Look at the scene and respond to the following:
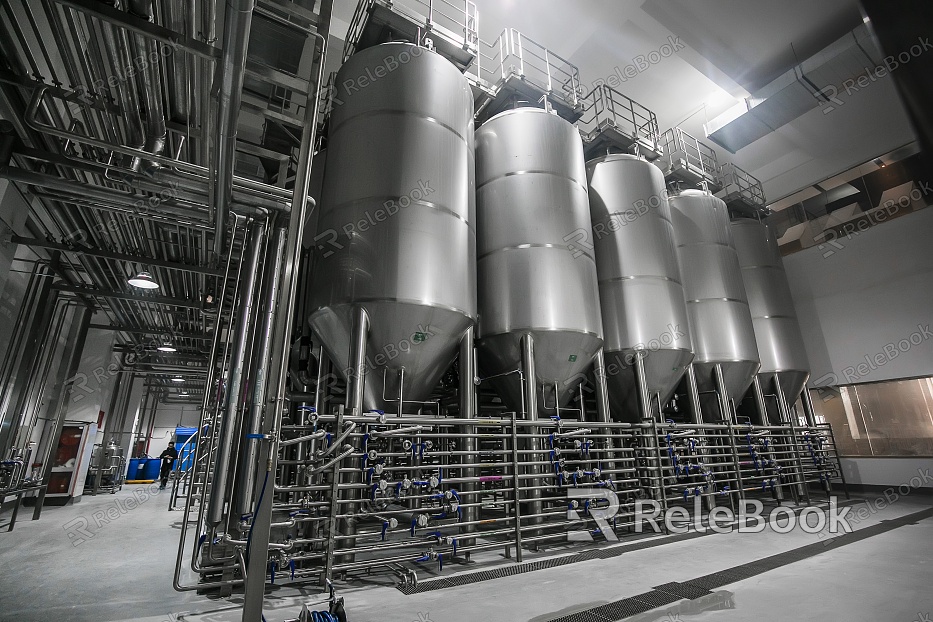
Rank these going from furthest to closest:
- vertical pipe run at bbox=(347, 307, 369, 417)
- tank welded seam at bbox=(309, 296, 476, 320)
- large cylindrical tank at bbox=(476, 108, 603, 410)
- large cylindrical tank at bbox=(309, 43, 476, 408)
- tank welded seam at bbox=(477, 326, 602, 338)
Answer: large cylindrical tank at bbox=(476, 108, 603, 410), tank welded seam at bbox=(477, 326, 602, 338), large cylindrical tank at bbox=(309, 43, 476, 408), tank welded seam at bbox=(309, 296, 476, 320), vertical pipe run at bbox=(347, 307, 369, 417)

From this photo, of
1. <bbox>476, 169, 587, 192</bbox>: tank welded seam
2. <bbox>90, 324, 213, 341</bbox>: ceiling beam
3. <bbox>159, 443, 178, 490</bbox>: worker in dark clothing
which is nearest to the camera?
<bbox>476, 169, 587, 192</bbox>: tank welded seam

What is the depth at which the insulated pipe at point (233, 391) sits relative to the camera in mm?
3363

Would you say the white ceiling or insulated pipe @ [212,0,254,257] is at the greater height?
the white ceiling

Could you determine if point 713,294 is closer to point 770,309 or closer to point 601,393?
point 770,309

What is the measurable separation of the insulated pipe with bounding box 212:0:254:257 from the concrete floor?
3.28 m

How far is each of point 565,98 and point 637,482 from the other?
6000mm

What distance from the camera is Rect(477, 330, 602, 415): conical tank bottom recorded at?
516 centimetres

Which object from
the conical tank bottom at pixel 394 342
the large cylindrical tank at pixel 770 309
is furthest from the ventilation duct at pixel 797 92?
the conical tank bottom at pixel 394 342

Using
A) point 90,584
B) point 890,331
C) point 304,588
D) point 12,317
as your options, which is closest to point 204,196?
point 90,584

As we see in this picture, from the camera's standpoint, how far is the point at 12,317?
6.29 metres

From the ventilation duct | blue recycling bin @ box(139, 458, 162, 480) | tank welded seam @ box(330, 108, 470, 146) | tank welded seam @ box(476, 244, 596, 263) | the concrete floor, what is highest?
the ventilation duct

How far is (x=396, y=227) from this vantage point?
4324 millimetres

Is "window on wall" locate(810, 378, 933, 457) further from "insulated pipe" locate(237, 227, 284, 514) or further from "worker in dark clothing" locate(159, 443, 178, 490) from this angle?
"worker in dark clothing" locate(159, 443, 178, 490)

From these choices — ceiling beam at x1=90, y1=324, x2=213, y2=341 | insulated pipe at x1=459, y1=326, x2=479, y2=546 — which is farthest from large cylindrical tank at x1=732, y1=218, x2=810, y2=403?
ceiling beam at x1=90, y1=324, x2=213, y2=341
